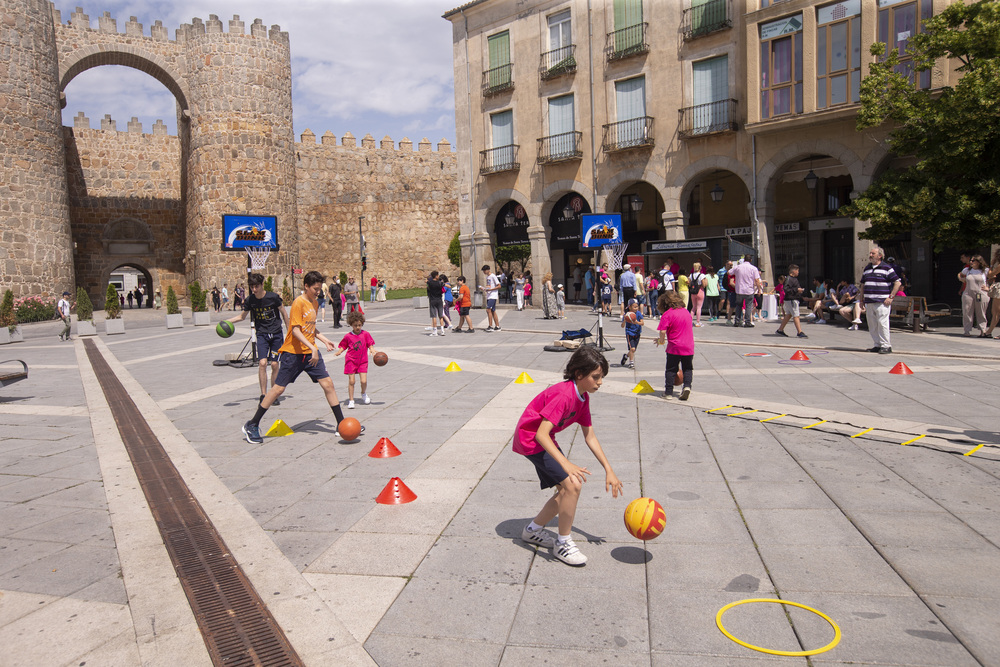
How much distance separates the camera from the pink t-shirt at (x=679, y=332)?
830cm

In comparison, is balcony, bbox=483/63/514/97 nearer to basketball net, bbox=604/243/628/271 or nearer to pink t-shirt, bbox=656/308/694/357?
basketball net, bbox=604/243/628/271

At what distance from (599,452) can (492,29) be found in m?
26.2

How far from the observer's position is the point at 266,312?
8523 mm

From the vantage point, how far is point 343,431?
6684 millimetres

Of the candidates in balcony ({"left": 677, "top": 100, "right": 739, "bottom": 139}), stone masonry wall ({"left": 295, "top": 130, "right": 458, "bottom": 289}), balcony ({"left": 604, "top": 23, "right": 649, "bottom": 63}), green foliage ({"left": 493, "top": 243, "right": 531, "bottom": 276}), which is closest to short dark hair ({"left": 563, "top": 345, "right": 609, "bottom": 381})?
balcony ({"left": 677, "top": 100, "right": 739, "bottom": 139})

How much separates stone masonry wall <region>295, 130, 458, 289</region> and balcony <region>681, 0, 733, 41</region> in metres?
25.6

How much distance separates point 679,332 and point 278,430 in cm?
459

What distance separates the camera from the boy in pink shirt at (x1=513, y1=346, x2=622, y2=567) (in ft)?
12.7

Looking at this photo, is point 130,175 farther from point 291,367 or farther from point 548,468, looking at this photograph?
point 548,468

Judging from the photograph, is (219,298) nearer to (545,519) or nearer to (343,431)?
(343,431)

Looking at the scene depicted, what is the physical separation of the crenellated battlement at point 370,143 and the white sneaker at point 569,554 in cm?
4210

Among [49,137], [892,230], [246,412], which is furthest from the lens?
[49,137]

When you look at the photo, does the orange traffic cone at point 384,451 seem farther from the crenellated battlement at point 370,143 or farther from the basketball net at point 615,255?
the crenellated battlement at point 370,143

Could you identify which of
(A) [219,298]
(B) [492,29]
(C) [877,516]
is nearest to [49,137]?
(A) [219,298]
